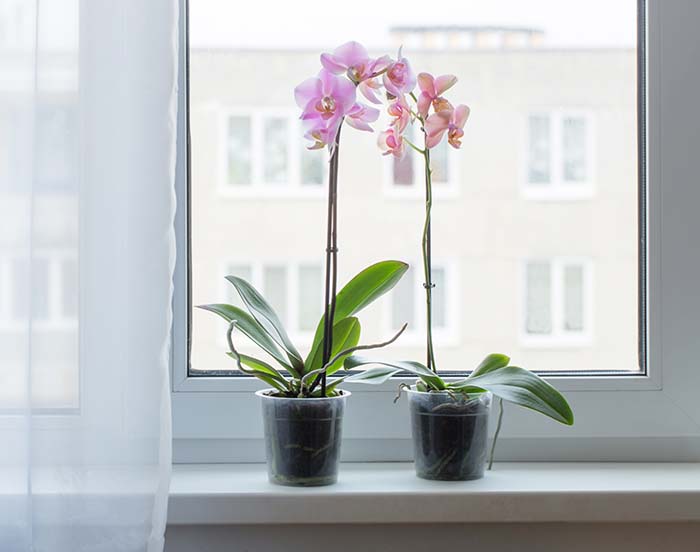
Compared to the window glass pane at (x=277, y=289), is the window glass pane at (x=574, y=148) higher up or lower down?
higher up

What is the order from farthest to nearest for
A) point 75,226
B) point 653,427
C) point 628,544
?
point 653,427, point 628,544, point 75,226

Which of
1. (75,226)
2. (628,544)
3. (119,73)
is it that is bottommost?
(628,544)

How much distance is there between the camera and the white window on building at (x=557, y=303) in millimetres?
1269

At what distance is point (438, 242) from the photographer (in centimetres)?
127

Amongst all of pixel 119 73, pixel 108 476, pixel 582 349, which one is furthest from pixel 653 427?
pixel 119 73

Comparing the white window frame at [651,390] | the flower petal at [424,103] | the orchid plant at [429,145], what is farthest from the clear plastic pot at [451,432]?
the flower petal at [424,103]

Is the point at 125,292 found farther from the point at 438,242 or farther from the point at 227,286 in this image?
the point at 438,242

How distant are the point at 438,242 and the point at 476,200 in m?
0.08

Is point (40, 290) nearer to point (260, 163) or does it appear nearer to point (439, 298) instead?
point (260, 163)

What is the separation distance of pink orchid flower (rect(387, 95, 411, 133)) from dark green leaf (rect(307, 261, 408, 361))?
6.5 inches

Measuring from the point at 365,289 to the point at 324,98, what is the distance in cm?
23

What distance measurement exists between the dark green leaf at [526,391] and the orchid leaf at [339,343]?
15 centimetres

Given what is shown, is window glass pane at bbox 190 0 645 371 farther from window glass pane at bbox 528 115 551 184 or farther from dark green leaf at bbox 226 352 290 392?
dark green leaf at bbox 226 352 290 392

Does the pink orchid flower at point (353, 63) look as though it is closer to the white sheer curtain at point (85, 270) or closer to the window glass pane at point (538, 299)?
the white sheer curtain at point (85, 270)
